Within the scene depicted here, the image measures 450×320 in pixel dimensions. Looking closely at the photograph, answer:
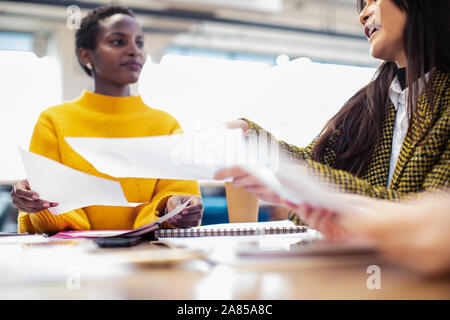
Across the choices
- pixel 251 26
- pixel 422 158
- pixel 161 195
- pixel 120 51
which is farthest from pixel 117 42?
pixel 251 26

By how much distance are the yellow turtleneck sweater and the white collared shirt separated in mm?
368

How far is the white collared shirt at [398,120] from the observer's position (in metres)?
0.55

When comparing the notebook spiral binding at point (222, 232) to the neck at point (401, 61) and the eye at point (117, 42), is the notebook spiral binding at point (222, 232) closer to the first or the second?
the neck at point (401, 61)

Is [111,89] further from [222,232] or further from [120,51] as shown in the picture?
[222,232]

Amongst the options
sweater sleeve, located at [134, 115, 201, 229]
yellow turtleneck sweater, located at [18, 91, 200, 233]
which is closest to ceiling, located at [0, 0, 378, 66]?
yellow turtleneck sweater, located at [18, 91, 200, 233]

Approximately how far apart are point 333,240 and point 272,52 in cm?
419

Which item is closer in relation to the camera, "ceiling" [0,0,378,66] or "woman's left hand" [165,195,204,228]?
"woman's left hand" [165,195,204,228]

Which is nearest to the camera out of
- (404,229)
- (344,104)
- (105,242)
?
(404,229)

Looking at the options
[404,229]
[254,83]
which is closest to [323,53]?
[254,83]

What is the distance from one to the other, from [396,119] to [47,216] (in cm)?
55

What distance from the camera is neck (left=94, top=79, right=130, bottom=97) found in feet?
3.20

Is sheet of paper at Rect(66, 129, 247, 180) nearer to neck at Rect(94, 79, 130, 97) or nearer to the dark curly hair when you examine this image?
neck at Rect(94, 79, 130, 97)
